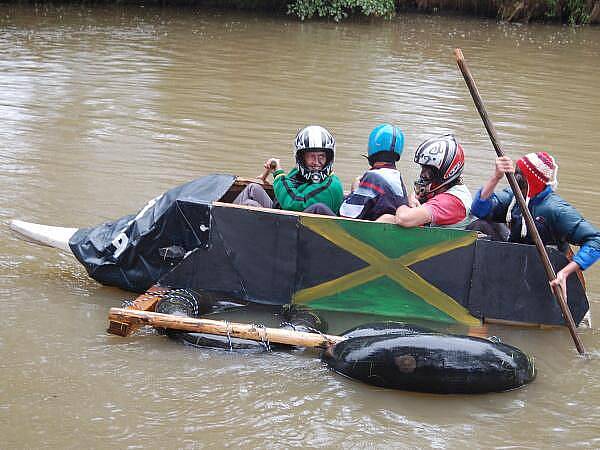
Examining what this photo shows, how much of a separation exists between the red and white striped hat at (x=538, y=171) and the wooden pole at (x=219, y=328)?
1.69 meters

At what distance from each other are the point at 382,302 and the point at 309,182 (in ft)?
3.30

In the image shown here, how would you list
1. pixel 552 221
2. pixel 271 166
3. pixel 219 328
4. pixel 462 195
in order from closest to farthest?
pixel 219 328
pixel 552 221
pixel 462 195
pixel 271 166

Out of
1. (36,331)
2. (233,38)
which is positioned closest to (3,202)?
(36,331)

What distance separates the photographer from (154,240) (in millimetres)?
5777

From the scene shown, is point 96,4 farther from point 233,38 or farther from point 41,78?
point 41,78

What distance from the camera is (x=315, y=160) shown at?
592 centimetres

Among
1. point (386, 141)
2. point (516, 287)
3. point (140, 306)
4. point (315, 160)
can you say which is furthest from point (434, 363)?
point (140, 306)

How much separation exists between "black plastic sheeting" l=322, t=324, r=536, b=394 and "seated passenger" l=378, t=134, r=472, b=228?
907 mm

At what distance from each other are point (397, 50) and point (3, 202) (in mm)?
10702

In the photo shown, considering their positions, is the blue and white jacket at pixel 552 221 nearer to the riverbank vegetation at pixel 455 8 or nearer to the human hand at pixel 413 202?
the human hand at pixel 413 202

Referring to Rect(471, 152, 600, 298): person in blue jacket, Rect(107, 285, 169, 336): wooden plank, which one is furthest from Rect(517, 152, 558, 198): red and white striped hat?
Rect(107, 285, 169, 336): wooden plank

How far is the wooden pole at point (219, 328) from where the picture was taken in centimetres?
511

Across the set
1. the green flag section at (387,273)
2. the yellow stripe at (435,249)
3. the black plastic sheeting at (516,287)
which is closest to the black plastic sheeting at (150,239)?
the green flag section at (387,273)

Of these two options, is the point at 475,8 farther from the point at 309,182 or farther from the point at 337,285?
the point at 337,285
